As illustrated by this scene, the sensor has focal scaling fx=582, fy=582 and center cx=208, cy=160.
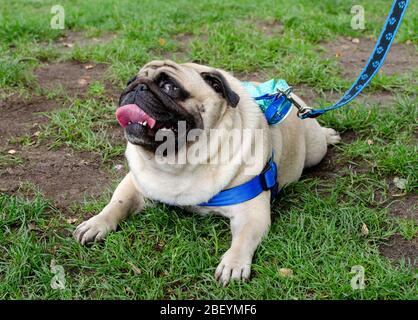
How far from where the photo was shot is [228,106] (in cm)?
292

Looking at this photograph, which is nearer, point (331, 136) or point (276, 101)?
point (276, 101)

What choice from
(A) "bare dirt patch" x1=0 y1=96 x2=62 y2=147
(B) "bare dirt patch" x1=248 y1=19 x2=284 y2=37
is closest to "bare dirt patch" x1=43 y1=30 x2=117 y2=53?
(A) "bare dirt patch" x1=0 y1=96 x2=62 y2=147

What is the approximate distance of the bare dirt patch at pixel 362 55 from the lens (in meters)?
5.07

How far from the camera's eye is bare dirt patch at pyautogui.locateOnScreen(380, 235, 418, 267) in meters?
2.82

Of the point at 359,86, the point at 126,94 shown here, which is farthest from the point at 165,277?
the point at 359,86

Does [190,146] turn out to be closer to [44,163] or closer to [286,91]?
[286,91]

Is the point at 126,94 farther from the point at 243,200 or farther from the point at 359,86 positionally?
the point at 359,86

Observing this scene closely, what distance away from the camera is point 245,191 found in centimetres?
295

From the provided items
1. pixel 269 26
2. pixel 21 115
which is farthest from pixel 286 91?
pixel 269 26

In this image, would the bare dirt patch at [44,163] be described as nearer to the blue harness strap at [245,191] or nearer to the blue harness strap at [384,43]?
the blue harness strap at [245,191]

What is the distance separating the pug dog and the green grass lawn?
0.30 ft

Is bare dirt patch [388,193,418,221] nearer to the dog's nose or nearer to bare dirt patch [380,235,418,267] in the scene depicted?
bare dirt patch [380,235,418,267]

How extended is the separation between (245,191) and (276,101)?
61 centimetres
